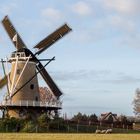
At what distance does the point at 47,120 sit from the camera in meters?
59.5

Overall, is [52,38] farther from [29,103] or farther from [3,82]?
[29,103]

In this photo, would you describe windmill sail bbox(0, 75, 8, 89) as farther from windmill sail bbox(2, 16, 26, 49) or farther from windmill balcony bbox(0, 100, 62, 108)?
windmill sail bbox(2, 16, 26, 49)

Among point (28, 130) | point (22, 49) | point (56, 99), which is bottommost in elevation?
point (28, 130)

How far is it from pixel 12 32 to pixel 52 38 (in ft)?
16.0

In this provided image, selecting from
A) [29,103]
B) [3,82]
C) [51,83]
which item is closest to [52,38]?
[51,83]

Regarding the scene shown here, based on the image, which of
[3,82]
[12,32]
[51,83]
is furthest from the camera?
[51,83]

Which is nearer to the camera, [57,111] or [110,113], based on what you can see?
[57,111]

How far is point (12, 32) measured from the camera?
64.7 m

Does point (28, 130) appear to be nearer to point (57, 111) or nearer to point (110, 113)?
point (57, 111)

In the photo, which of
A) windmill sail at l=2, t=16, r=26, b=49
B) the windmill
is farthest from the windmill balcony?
windmill sail at l=2, t=16, r=26, b=49

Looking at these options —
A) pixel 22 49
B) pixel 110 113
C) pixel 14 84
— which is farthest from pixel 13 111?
pixel 110 113

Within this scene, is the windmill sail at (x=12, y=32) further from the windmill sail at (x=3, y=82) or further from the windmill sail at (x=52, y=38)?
the windmill sail at (x=3, y=82)

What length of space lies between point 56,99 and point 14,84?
610 cm

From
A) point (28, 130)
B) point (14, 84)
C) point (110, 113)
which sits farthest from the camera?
point (110, 113)
